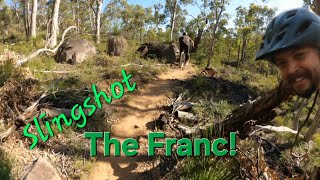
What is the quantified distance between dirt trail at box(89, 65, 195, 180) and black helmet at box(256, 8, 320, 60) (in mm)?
5571

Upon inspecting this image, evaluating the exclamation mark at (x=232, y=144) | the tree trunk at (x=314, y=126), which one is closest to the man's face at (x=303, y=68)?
the exclamation mark at (x=232, y=144)

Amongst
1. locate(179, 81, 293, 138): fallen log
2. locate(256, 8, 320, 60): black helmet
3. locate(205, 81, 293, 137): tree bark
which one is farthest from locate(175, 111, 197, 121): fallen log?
locate(256, 8, 320, 60): black helmet

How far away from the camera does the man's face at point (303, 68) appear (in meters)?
0.91

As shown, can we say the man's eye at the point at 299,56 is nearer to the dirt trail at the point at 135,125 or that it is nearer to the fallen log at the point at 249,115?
the fallen log at the point at 249,115

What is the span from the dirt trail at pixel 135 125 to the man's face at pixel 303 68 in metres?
5.61

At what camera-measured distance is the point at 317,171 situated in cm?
176

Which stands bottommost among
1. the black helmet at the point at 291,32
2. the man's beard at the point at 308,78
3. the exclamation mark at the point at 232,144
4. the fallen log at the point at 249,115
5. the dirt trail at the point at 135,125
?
the dirt trail at the point at 135,125

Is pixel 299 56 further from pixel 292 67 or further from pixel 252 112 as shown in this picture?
pixel 252 112

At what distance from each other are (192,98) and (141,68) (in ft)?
12.3

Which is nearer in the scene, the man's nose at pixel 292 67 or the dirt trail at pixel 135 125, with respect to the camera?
the man's nose at pixel 292 67

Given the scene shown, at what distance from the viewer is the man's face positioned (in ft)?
2.97

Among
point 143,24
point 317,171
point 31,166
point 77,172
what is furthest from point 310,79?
point 143,24

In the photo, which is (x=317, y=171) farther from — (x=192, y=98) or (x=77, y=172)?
(x=192, y=98)

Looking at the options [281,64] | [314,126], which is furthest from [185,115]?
[281,64]
